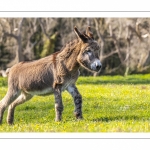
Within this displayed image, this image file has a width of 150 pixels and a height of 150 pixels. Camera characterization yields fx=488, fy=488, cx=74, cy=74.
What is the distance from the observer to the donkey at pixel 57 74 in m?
13.9

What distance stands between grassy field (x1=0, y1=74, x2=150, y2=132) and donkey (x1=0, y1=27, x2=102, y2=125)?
2.18 feet

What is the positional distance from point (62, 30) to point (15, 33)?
230 inches

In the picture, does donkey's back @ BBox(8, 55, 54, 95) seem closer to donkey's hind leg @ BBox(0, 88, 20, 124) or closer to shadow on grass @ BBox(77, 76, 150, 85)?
donkey's hind leg @ BBox(0, 88, 20, 124)

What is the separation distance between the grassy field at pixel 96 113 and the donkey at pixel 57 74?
664mm

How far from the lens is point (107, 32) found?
1593 inches

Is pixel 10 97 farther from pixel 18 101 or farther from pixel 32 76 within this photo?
pixel 32 76

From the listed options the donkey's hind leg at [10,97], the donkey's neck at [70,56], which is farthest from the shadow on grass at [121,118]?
the donkey's hind leg at [10,97]

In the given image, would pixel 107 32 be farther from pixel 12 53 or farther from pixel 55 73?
pixel 55 73

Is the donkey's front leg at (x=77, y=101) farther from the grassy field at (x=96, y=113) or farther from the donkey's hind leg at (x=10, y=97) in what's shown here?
the donkey's hind leg at (x=10, y=97)

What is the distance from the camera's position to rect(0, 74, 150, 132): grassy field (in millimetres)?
12977

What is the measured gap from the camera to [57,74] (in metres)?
14.1

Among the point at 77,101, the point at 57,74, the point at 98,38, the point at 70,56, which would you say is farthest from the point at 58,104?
the point at 98,38
